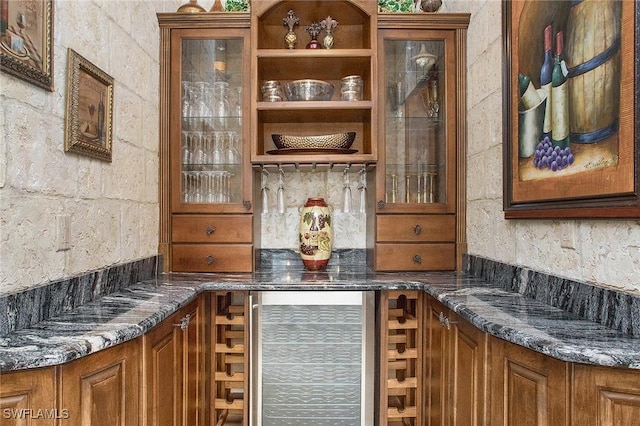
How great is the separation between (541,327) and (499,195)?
85cm

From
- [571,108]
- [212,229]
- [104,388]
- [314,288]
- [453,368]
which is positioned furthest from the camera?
[212,229]

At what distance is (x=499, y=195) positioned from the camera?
1.84 m

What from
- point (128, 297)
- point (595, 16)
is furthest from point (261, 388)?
point (595, 16)

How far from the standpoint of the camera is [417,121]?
2293 mm

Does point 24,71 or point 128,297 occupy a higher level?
point 24,71

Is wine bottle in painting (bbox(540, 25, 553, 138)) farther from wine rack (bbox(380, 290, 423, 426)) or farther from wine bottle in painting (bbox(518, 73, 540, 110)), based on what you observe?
wine rack (bbox(380, 290, 423, 426))

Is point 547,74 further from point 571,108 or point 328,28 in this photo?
point 328,28

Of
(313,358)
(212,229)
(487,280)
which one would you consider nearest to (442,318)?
(487,280)

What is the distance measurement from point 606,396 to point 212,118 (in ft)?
6.60

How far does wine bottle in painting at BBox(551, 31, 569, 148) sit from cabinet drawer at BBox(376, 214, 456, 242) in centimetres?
88

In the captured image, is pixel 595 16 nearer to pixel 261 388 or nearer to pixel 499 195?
pixel 499 195

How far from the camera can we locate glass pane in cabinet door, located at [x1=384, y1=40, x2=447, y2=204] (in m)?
2.25

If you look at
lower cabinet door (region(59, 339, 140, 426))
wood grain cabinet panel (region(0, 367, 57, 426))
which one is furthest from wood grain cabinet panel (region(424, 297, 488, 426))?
wood grain cabinet panel (region(0, 367, 57, 426))

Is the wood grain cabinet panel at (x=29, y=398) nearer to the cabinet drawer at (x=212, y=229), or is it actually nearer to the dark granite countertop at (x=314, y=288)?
the dark granite countertop at (x=314, y=288)
